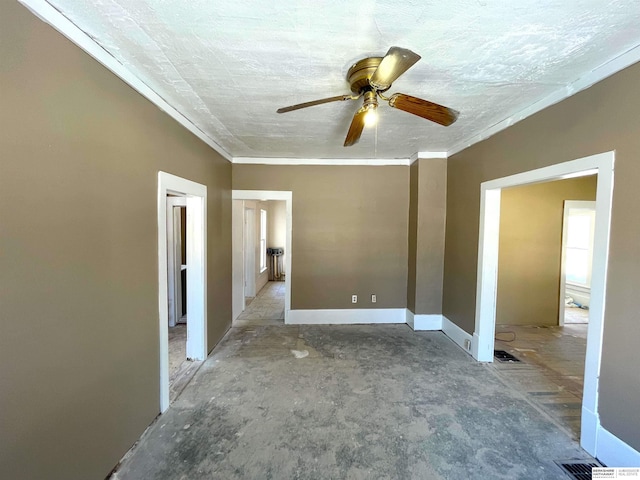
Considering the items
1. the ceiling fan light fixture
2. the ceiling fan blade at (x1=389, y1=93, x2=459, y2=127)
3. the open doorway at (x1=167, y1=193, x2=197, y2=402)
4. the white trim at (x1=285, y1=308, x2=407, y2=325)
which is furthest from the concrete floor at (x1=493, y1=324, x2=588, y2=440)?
the open doorway at (x1=167, y1=193, x2=197, y2=402)

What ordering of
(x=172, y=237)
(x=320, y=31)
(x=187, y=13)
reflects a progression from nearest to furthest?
(x=187, y=13)
(x=320, y=31)
(x=172, y=237)

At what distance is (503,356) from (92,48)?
4433 mm

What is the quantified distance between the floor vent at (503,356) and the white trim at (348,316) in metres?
1.29

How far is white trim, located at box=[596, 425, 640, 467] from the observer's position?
5.06 feet

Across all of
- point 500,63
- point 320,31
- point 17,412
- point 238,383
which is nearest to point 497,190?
point 500,63

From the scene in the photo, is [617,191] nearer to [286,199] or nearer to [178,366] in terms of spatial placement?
[286,199]

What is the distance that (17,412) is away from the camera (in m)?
1.08

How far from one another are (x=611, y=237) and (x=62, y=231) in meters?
3.00

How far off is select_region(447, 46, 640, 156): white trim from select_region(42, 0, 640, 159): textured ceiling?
0.04 meters

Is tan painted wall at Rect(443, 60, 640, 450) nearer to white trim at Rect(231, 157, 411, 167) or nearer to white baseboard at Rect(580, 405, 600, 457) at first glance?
white baseboard at Rect(580, 405, 600, 457)

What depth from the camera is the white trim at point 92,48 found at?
3.81 feet

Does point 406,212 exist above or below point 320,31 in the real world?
below

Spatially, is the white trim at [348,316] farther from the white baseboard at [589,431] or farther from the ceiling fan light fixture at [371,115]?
the ceiling fan light fixture at [371,115]

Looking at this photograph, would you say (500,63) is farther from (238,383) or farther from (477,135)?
(238,383)
